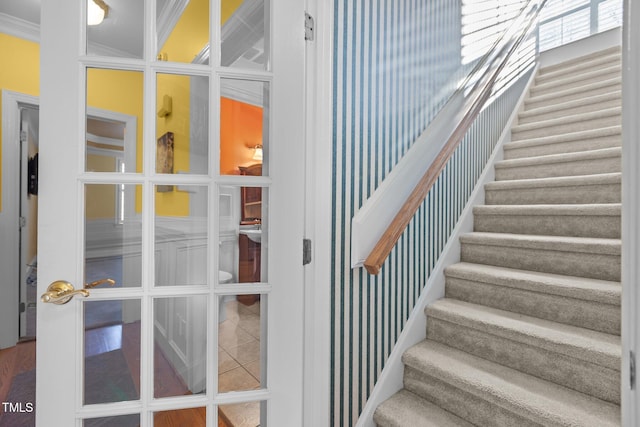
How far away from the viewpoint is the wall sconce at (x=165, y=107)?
104 cm

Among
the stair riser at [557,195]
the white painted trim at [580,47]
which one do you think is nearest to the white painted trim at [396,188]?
the stair riser at [557,195]

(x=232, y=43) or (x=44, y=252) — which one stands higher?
(x=232, y=43)

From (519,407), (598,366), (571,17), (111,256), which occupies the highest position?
(571,17)

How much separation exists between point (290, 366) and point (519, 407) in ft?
3.00

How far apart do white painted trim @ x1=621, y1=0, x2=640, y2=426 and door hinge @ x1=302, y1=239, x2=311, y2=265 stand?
84 centimetres

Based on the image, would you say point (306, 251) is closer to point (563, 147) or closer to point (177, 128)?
point (177, 128)

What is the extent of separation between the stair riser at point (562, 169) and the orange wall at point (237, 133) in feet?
7.46

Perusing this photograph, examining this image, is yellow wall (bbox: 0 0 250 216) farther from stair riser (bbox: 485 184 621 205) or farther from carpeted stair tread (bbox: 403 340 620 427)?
stair riser (bbox: 485 184 621 205)

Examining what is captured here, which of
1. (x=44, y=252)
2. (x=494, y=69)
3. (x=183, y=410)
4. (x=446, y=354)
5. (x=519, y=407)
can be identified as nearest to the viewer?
(x=44, y=252)

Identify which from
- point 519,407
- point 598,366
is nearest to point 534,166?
point 598,366

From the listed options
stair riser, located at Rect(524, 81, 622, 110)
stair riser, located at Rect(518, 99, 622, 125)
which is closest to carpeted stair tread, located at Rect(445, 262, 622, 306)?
stair riser, located at Rect(518, 99, 622, 125)

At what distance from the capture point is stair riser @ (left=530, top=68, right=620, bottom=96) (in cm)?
314

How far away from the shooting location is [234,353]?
1114 millimetres

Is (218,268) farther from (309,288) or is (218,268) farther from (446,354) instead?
(446,354)
